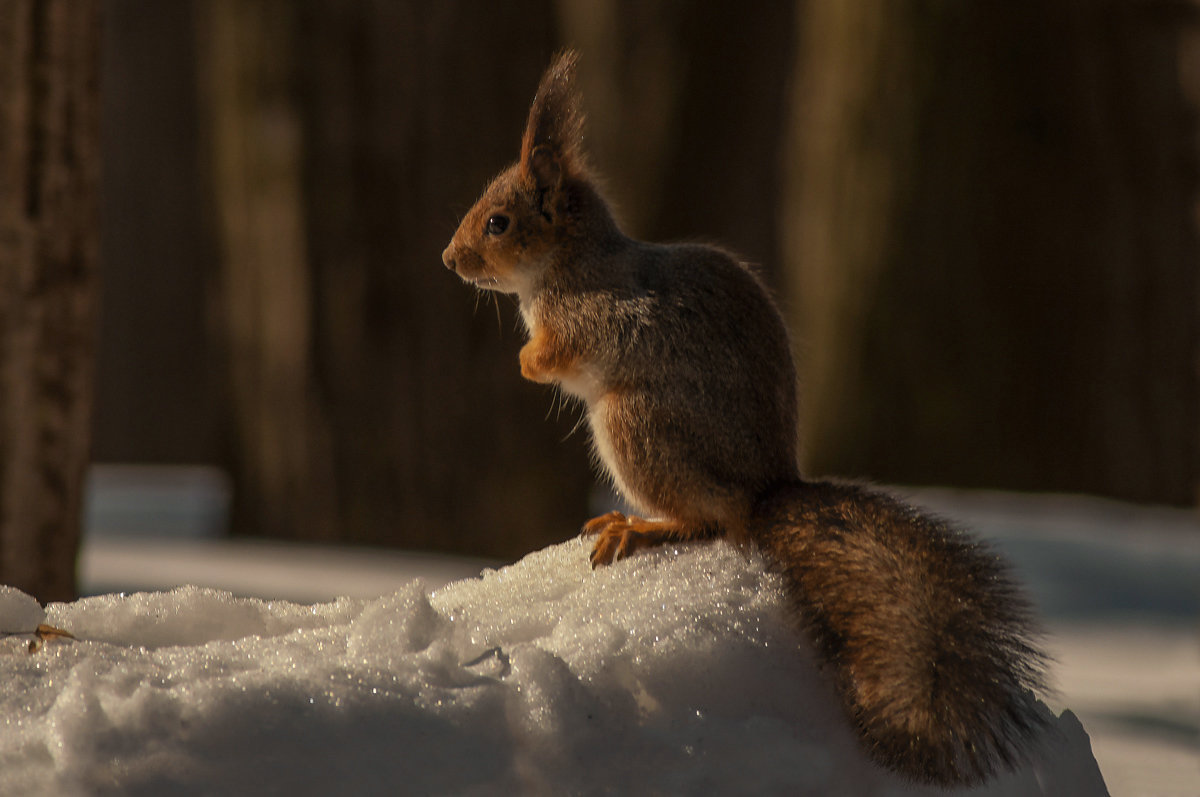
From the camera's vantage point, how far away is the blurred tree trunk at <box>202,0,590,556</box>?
360 cm

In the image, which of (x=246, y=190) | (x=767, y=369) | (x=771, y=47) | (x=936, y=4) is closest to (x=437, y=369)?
(x=246, y=190)

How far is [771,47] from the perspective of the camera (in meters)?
6.52

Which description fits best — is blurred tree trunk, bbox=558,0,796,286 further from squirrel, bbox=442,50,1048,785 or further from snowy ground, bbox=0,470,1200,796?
snowy ground, bbox=0,470,1200,796

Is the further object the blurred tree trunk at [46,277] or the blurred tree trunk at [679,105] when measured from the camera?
the blurred tree trunk at [679,105]

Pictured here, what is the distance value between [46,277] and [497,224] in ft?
2.32

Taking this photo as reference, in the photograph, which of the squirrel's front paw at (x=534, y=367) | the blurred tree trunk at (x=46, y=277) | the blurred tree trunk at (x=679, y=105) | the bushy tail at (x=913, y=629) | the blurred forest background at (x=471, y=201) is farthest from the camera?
the blurred tree trunk at (x=679, y=105)

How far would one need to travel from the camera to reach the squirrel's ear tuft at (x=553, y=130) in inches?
63.6

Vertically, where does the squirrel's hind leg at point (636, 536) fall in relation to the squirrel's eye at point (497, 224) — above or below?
below

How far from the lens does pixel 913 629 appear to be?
1186 mm

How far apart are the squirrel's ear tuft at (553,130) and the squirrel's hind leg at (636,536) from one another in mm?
481

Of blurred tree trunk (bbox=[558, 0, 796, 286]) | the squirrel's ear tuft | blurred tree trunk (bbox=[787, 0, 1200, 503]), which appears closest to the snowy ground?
the squirrel's ear tuft

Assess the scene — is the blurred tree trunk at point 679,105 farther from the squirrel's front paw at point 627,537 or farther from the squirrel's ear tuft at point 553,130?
the squirrel's front paw at point 627,537

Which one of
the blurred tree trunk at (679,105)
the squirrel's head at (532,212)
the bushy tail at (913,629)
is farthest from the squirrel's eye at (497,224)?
the blurred tree trunk at (679,105)

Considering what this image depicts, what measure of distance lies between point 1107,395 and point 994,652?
159 inches
